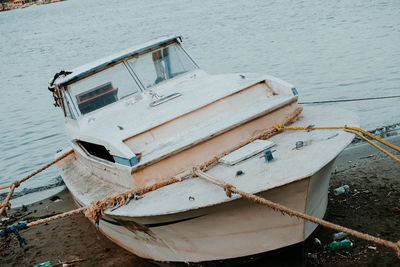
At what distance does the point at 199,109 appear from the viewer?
19.1 feet

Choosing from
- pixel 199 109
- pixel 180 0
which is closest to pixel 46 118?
pixel 199 109

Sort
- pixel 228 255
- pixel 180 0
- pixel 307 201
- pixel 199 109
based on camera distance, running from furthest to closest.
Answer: pixel 180 0, pixel 199 109, pixel 228 255, pixel 307 201

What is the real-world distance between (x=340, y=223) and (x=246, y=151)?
2.13 meters

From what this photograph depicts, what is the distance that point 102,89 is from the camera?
23.1 feet

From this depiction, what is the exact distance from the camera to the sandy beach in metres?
5.50

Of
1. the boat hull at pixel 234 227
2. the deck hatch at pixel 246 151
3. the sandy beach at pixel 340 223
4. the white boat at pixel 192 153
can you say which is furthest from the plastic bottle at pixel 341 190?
the deck hatch at pixel 246 151

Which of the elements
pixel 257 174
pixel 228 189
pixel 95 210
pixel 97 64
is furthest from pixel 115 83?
pixel 228 189

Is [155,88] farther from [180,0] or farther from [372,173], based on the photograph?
[180,0]

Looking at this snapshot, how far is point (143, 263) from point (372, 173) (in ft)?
14.2

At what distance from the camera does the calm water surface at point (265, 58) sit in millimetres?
13719

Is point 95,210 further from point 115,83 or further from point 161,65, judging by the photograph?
point 161,65

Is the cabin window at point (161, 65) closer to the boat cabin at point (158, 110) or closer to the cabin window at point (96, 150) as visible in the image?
the boat cabin at point (158, 110)

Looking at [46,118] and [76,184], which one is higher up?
[76,184]

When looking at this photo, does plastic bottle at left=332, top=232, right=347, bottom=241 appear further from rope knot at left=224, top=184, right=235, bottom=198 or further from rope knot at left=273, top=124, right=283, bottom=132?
rope knot at left=224, top=184, right=235, bottom=198
